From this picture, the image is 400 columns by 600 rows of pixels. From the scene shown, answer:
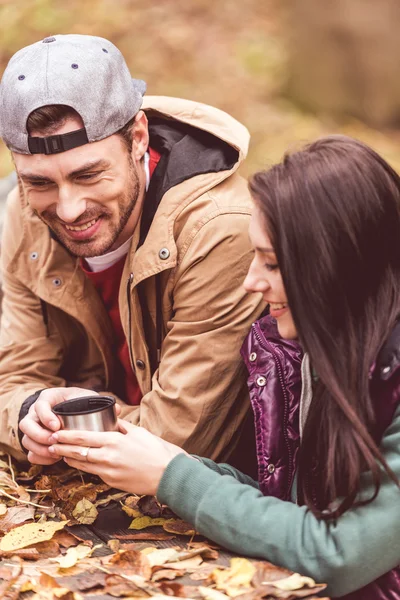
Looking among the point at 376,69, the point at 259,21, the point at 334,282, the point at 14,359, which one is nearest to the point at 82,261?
the point at 14,359

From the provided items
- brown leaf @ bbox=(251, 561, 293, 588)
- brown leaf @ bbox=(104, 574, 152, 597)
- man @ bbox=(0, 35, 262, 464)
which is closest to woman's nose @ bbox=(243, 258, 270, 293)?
man @ bbox=(0, 35, 262, 464)

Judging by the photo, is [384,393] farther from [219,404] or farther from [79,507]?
[79,507]

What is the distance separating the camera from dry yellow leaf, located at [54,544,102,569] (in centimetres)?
248

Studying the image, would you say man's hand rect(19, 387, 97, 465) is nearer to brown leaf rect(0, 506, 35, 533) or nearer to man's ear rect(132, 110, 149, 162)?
brown leaf rect(0, 506, 35, 533)

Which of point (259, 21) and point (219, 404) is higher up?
point (259, 21)

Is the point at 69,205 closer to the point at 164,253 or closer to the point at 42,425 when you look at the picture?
the point at 164,253

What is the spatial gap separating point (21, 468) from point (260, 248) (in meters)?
1.49

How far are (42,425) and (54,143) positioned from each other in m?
0.96

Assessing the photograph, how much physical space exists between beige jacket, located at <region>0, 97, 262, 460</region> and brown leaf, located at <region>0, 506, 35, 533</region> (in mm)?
413

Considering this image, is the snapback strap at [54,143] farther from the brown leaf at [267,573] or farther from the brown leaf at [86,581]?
the brown leaf at [267,573]

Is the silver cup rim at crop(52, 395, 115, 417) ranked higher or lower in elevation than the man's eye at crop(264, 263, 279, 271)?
lower

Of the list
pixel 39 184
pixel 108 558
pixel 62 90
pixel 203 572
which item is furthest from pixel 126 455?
pixel 62 90

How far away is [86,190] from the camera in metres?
3.14

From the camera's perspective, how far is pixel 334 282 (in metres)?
2.34
